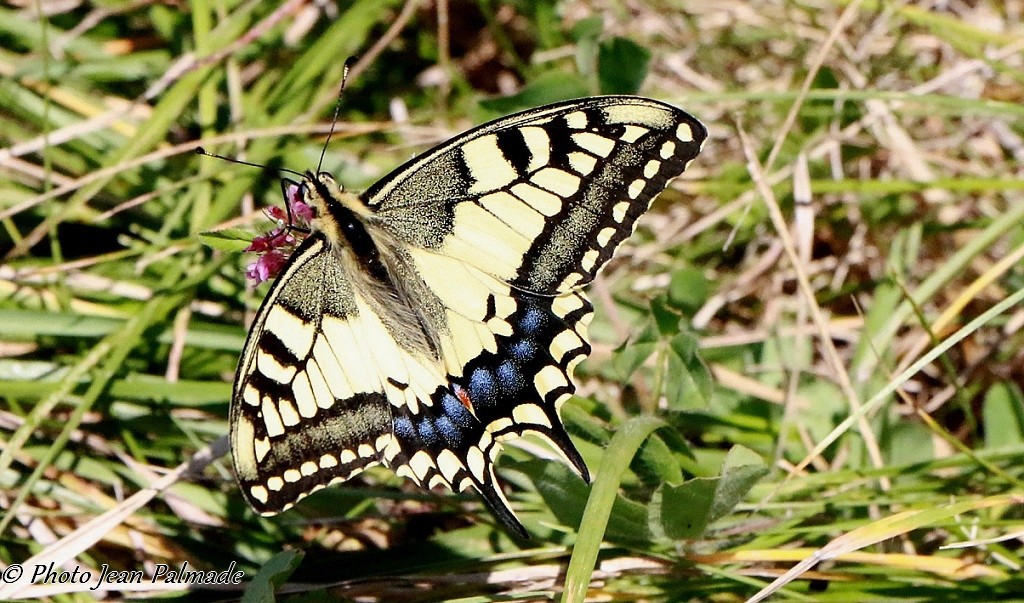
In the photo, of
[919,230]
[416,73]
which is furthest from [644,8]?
[919,230]

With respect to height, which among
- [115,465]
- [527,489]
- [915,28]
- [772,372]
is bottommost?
[527,489]

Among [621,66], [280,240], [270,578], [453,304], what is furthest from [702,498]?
[621,66]

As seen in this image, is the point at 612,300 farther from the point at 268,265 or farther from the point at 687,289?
the point at 268,265

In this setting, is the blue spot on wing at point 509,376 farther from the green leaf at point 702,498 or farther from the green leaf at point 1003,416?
the green leaf at point 1003,416

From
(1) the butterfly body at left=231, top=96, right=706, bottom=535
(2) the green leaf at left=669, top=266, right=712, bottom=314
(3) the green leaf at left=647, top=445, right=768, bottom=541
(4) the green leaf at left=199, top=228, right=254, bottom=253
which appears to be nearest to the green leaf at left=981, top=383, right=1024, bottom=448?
(2) the green leaf at left=669, top=266, right=712, bottom=314

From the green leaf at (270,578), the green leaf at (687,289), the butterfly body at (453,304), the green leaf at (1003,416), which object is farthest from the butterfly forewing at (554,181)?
the green leaf at (1003,416)

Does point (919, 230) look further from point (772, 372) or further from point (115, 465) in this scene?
point (115, 465)

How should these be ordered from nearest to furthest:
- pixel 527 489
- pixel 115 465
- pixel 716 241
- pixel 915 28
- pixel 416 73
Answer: pixel 527 489 < pixel 115 465 < pixel 716 241 < pixel 915 28 < pixel 416 73
